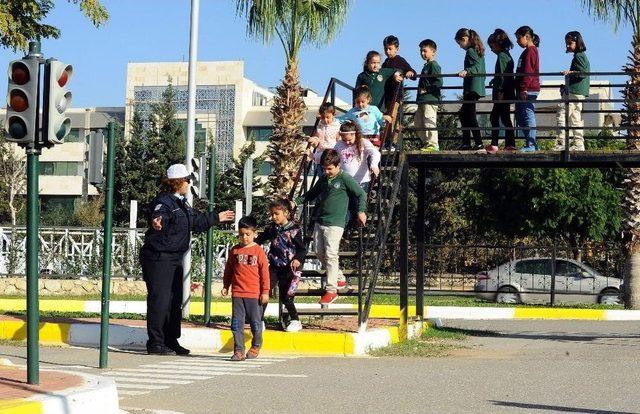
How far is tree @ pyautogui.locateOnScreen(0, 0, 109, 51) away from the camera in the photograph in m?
21.5

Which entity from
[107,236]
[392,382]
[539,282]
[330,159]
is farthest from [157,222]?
[539,282]

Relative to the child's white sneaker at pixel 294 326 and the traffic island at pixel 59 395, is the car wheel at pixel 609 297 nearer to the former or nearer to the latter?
the child's white sneaker at pixel 294 326

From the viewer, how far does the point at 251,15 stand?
30750 mm

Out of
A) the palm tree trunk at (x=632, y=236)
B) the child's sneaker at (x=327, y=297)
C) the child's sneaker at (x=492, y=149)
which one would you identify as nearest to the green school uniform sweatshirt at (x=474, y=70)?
the child's sneaker at (x=492, y=149)

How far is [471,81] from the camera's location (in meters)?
16.9

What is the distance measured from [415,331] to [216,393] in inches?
289

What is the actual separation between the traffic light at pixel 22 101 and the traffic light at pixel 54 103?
3.2 inches

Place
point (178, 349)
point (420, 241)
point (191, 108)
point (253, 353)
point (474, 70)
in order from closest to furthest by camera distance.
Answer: point (253, 353) → point (178, 349) → point (474, 70) → point (191, 108) → point (420, 241)

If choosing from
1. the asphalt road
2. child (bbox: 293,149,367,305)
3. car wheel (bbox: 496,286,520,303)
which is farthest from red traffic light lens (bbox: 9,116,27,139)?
car wheel (bbox: 496,286,520,303)

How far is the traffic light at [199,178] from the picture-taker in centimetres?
1605

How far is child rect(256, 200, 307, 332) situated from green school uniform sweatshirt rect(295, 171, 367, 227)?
0.41 metres

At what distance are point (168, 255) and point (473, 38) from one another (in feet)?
20.3

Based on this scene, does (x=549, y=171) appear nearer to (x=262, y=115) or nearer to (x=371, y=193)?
(x=371, y=193)

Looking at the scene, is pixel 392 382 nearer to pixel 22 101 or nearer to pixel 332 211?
pixel 332 211
